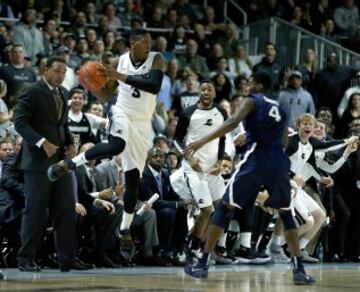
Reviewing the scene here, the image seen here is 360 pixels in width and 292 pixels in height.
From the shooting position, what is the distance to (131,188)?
1105 cm

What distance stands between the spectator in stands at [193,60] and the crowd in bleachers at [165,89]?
1.0 inches

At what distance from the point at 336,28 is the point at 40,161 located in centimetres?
1248

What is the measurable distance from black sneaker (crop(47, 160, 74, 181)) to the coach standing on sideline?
20.3 inches

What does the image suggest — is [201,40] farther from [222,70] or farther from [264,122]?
[264,122]

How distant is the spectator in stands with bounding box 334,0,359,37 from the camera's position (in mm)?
22281

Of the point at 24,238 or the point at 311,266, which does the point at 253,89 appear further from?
the point at 311,266

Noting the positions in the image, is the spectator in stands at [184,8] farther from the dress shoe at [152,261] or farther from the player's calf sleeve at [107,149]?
the player's calf sleeve at [107,149]

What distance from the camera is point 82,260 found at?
12.9 m

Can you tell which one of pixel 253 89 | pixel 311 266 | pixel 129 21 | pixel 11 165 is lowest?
pixel 311 266

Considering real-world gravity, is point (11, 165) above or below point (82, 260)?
above

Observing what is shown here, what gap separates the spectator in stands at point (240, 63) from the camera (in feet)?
64.1

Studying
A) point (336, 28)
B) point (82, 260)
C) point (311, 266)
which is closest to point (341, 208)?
point (311, 266)

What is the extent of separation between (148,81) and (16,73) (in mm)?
5126

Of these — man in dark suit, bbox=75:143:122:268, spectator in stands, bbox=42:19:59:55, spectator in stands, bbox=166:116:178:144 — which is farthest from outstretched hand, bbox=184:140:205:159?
spectator in stands, bbox=42:19:59:55
